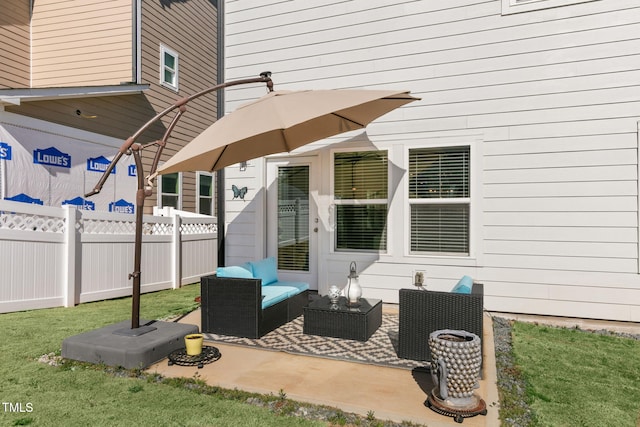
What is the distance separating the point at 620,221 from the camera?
183 inches

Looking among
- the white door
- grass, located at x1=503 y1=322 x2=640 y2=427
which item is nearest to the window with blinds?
the white door

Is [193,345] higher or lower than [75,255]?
lower

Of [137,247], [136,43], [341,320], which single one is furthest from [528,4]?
[136,43]

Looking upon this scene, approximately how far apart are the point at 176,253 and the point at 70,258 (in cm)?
214

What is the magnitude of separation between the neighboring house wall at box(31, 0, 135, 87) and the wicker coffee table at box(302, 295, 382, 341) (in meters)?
7.97

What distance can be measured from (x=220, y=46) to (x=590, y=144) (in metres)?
5.65

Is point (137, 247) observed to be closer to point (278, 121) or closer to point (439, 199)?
point (278, 121)

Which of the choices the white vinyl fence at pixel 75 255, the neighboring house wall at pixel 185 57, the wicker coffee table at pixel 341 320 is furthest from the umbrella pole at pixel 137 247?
the neighboring house wall at pixel 185 57

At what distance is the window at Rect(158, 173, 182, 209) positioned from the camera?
10236 mm

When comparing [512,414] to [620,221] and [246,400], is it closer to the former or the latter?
[246,400]

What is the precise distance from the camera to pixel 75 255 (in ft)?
19.1

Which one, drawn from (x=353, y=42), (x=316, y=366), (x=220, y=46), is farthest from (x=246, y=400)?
(x=220, y=46)

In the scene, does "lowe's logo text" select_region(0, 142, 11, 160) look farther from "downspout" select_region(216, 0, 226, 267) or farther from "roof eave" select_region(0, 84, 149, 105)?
"downspout" select_region(216, 0, 226, 267)

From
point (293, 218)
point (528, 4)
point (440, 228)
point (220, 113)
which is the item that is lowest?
point (440, 228)
